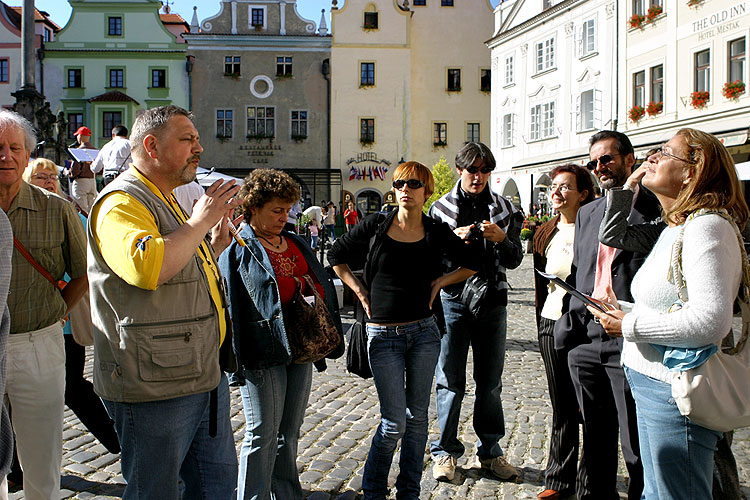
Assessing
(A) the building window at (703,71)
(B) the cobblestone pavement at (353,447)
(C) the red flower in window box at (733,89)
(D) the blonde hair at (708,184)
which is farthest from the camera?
(A) the building window at (703,71)

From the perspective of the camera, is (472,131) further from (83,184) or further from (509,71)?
(83,184)

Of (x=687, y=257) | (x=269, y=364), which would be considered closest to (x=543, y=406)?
(x=269, y=364)

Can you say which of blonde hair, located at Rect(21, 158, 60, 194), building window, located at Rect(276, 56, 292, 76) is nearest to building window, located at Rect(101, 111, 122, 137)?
building window, located at Rect(276, 56, 292, 76)

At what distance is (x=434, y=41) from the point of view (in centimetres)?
3762

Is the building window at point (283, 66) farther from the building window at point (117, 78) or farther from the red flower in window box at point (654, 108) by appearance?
the red flower in window box at point (654, 108)

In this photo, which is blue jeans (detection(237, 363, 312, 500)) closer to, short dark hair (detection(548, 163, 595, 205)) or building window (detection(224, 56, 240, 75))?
short dark hair (detection(548, 163, 595, 205))

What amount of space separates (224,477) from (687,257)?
6.15 feet

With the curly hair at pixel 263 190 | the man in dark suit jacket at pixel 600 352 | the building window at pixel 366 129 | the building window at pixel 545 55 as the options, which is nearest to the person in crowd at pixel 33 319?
the curly hair at pixel 263 190

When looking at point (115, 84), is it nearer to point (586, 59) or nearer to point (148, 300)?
point (586, 59)

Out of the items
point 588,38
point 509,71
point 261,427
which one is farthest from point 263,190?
point 509,71

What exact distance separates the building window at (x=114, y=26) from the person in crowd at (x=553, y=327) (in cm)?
3668

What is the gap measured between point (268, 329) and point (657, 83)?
22665 mm

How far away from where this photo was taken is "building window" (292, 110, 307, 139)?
37375 mm

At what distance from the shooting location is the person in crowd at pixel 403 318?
3.56m
